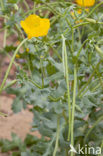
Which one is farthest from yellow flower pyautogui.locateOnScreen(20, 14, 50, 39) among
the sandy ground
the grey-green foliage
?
the sandy ground

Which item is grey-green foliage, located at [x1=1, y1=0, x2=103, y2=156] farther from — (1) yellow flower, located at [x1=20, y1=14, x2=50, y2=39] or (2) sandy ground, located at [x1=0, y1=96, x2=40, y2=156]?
(2) sandy ground, located at [x1=0, y1=96, x2=40, y2=156]

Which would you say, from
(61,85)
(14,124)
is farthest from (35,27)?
(14,124)

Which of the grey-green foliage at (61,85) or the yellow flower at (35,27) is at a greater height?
the yellow flower at (35,27)

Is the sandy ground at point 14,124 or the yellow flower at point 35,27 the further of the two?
the sandy ground at point 14,124

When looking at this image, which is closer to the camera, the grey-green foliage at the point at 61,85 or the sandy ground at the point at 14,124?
the grey-green foliage at the point at 61,85

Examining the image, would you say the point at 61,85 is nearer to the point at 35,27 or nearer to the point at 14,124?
the point at 35,27

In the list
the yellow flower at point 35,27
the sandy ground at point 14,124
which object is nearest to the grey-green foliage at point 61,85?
the yellow flower at point 35,27

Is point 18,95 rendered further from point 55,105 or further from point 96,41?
point 96,41

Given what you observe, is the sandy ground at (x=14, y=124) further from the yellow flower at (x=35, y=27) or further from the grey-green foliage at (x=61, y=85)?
the yellow flower at (x=35, y=27)

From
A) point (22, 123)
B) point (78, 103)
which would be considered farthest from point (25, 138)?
point (78, 103)
